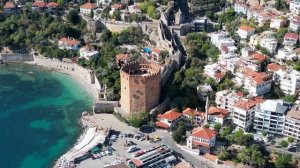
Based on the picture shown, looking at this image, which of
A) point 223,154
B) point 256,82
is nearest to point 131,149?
point 223,154

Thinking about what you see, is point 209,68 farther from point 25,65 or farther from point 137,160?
point 25,65

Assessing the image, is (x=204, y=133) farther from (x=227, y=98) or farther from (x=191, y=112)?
(x=227, y=98)

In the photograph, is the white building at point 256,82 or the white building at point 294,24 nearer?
the white building at point 256,82

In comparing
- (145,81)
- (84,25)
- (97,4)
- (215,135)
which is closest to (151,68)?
(145,81)

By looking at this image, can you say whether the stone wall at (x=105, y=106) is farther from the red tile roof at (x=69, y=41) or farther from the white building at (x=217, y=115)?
the red tile roof at (x=69, y=41)

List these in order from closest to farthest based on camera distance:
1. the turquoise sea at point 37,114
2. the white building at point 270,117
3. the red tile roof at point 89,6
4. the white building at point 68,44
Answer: the white building at point 270,117, the turquoise sea at point 37,114, the white building at point 68,44, the red tile roof at point 89,6

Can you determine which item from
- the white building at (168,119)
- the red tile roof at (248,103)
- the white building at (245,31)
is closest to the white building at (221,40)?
the white building at (245,31)
